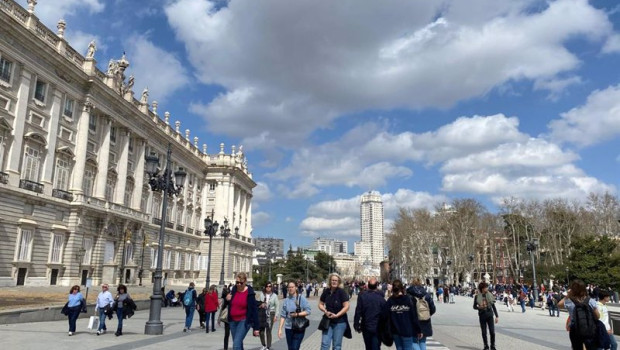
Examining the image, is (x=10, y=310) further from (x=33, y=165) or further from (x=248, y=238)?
(x=248, y=238)

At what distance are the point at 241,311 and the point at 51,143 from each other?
2938cm

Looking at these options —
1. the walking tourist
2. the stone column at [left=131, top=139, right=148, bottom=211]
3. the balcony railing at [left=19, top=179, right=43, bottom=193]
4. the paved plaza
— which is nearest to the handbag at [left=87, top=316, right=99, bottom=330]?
the paved plaza

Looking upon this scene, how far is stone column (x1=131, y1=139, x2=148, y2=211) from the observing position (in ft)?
150

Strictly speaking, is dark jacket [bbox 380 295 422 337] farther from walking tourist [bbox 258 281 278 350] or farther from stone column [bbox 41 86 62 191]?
stone column [bbox 41 86 62 191]

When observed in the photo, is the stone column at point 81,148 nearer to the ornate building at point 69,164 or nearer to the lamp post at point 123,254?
the ornate building at point 69,164

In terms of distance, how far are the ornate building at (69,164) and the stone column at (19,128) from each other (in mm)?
62

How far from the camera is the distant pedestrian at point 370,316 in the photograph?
761cm

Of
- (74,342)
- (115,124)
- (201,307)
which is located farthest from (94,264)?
(74,342)

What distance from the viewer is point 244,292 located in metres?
8.70

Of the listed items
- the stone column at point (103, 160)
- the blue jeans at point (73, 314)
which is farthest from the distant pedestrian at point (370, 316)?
the stone column at point (103, 160)

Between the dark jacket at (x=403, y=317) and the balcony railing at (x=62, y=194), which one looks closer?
the dark jacket at (x=403, y=317)

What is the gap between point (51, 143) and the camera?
32.3 meters

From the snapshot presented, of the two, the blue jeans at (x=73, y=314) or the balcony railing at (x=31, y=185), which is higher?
the balcony railing at (x=31, y=185)

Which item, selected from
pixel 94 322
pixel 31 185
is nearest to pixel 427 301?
pixel 94 322
